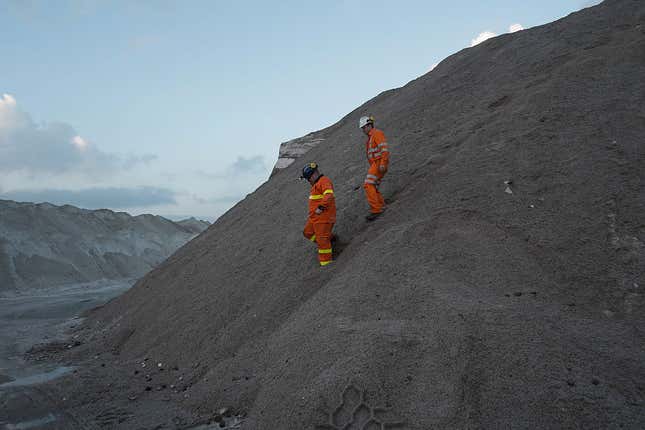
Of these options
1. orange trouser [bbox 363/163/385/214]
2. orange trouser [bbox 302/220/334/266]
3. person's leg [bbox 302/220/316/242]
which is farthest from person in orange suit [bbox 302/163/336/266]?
orange trouser [bbox 363/163/385/214]

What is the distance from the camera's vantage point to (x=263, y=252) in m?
7.59

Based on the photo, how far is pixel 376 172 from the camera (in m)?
6.41

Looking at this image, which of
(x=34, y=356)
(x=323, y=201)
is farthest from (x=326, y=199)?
(x=34, y=356)

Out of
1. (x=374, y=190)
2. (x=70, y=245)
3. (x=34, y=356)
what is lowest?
(x=34, y=356)

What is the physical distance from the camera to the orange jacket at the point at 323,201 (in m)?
5.95

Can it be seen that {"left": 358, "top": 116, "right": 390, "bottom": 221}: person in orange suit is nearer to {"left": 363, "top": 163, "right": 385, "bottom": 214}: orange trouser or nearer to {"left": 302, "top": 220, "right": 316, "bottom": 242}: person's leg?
{"left": 363, "top": 163, "right": 385, "bottom": 214}: orange trouser

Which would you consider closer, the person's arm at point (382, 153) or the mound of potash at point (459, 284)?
the mound of potash at point (459, 284)

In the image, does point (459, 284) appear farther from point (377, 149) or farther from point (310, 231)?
point (377, 149)

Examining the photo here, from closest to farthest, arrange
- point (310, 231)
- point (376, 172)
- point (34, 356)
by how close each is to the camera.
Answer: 1. point (310, 231)
2. point (376, 172)
3. point (34, 356)

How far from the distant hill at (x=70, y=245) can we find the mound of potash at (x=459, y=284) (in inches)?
508

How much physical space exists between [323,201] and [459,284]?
2105 mm

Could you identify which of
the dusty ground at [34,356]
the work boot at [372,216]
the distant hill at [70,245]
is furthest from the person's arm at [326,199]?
the distant hill at [70,245]

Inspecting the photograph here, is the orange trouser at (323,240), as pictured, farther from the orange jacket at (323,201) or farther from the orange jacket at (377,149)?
the orange jacket at (377,149)

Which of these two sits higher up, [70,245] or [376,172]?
[70,245]
